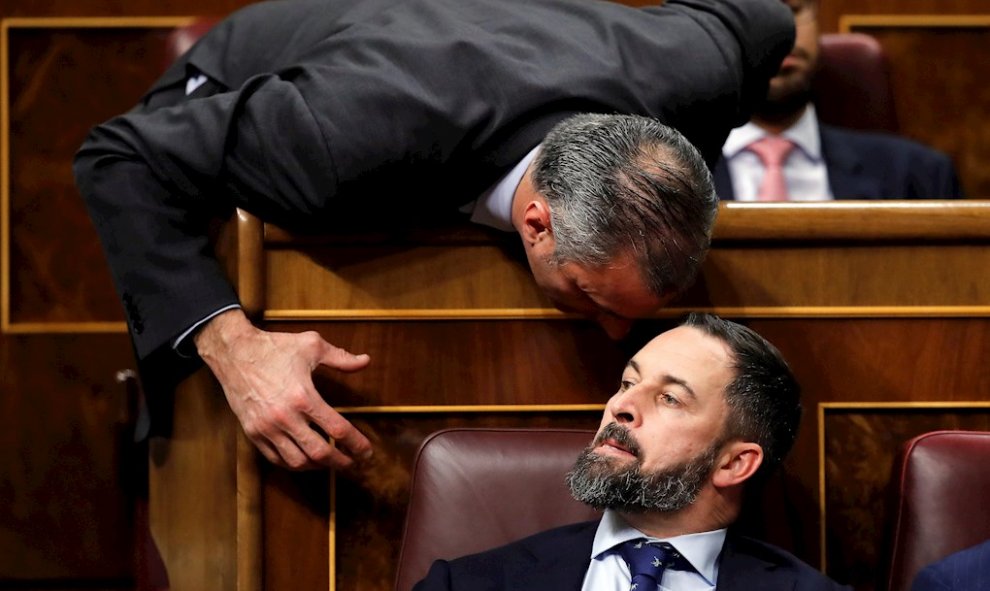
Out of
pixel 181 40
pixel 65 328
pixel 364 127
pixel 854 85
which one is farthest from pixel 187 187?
pixel 854 85

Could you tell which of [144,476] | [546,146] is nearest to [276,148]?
[546,146]

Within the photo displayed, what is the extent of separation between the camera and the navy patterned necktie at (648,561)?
1099 mm

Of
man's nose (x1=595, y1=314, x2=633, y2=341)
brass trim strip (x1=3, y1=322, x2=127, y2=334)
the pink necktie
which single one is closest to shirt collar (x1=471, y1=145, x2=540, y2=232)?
man's nose (x1=595, y1=314, x2=633, y2=341)

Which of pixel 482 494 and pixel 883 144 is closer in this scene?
pixel 482 494

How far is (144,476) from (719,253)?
0.85m

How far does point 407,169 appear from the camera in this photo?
1.22 m

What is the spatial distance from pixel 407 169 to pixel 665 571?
1.45 feet

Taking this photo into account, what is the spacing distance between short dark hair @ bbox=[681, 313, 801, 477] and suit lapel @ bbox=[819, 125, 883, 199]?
834 mm

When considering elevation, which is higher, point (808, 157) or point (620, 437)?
point (620, 437)

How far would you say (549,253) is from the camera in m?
1.19

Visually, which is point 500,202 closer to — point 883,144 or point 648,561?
point 648,561

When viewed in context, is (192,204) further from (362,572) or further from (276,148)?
(362,572)

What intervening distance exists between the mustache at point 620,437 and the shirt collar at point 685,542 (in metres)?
0.06

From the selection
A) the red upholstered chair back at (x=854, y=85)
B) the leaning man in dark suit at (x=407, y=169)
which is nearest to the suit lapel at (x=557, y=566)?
the leaning man in dark suit at (x=407, y=169)
